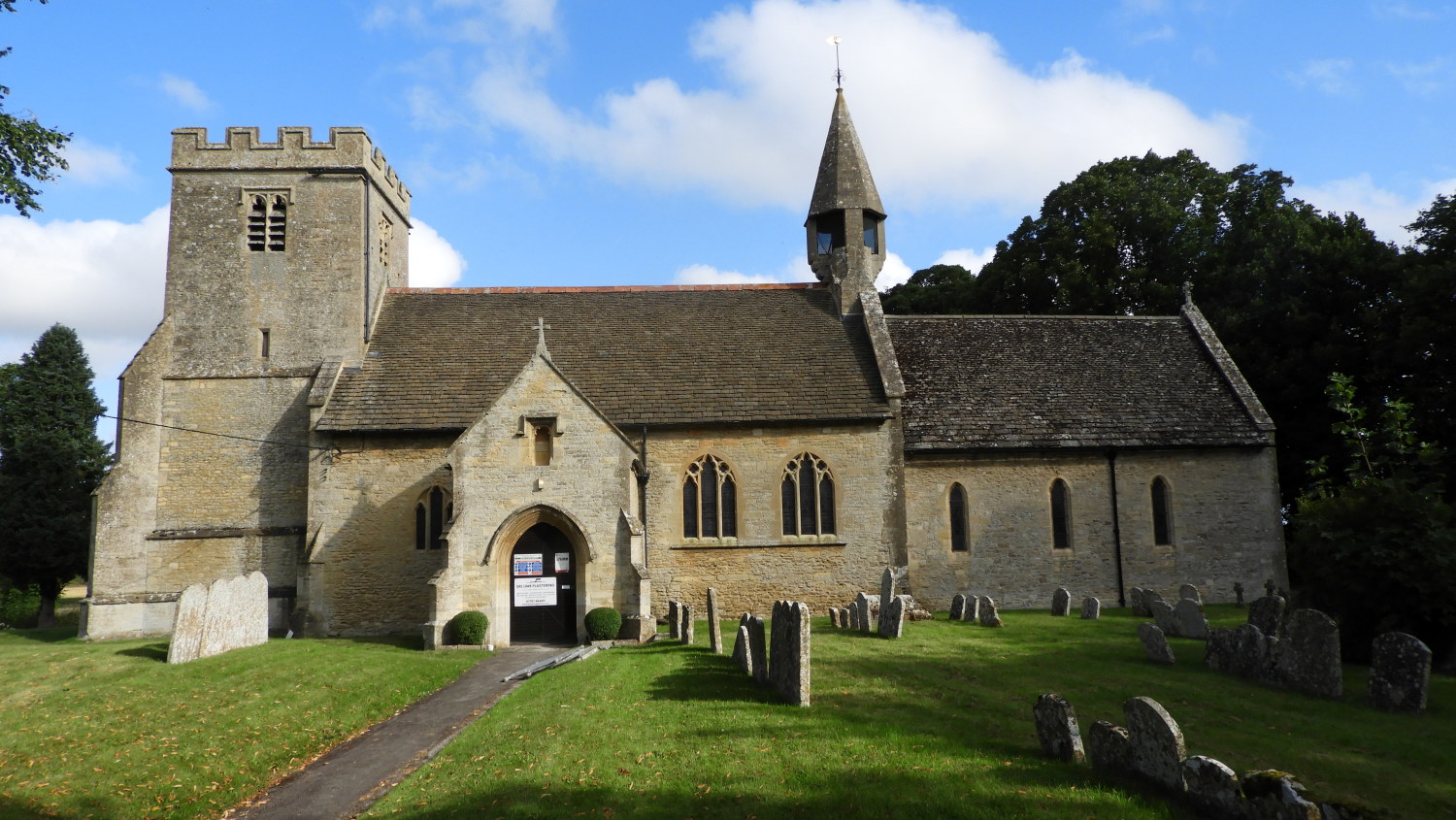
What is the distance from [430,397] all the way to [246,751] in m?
13.3

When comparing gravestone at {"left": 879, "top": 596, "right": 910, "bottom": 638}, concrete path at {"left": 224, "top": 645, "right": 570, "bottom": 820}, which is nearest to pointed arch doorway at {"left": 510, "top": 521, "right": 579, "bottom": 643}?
concrete path at {"left": 224, "top": 645, "right": 570, "bottom": 820}

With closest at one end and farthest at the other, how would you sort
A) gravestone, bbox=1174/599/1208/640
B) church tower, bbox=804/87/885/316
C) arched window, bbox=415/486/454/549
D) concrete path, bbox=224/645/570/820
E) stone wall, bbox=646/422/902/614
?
1. concrete path, bbox=224/645/570/820
2. gravestone, bbox=1174/599/1208/640
3. arched window, bbox=415/486/454/549
4. stone wall, bbox=646/422/902/614
5. church tower, bbox=804/87/885/316

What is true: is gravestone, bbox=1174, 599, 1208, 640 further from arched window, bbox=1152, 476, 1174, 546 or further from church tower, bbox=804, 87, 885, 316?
church tower, bbox=804, 87, 885, 316

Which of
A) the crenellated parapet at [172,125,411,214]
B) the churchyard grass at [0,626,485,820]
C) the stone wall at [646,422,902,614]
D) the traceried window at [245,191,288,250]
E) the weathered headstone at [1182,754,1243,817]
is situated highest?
the crenellated parapet at [172,125,411,214]

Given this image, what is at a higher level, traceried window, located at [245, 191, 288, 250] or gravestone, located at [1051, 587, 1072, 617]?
traceried window, located at [245, 191, 288, 250]

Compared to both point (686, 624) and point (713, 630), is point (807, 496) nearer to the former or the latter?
point (686, 624)

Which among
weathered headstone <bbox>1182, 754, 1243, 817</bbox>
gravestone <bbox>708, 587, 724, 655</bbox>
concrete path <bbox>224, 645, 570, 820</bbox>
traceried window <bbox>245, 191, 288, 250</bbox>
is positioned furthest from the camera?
traceried window <bbox>245, 191, 288, 250</bbox>

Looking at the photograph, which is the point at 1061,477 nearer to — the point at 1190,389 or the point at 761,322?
the point at 1190,389

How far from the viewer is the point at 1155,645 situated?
15.1 metres

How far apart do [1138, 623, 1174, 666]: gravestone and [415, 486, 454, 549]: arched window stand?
1636 cm

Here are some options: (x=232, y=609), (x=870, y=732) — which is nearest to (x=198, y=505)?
(x=232, y=609)

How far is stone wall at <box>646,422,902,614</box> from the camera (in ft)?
74.9

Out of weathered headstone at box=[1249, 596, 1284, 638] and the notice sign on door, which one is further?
the notice sign on door

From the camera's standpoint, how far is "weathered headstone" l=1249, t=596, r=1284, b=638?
53.4ft
